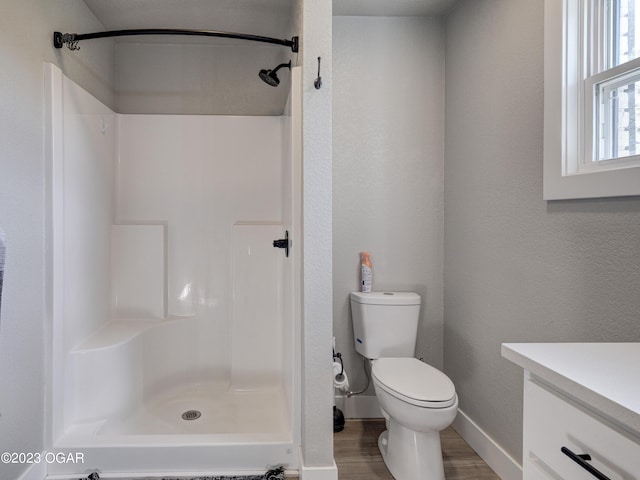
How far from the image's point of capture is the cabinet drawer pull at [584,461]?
578 mm

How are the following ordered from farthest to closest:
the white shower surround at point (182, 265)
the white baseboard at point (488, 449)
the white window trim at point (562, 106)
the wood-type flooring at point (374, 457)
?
the white shower surround at point (182, 265) → the wood-type flooring at point (374, 457) → the white baseboard at point (488, 449) → the white window trim at point (562, 106)

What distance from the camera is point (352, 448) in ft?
6.63

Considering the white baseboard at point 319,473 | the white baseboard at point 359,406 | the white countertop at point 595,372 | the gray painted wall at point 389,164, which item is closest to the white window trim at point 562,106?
the white countertop at point 595,372

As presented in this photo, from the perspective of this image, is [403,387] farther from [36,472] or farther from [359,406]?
[36,472]

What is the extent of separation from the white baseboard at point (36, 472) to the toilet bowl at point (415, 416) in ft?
5.03

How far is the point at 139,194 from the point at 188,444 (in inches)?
63.1

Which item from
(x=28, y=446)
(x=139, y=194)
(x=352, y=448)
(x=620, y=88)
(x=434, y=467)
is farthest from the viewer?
(x=139, y=194)

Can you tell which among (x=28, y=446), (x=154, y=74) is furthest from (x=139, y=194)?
(x=28, y=446)

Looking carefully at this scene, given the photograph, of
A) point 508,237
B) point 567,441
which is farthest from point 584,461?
point 508,237

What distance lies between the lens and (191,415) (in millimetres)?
2170

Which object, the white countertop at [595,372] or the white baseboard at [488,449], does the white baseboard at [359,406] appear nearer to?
the white baseboard at [488,449]

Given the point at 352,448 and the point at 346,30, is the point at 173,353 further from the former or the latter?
the point at 346,30

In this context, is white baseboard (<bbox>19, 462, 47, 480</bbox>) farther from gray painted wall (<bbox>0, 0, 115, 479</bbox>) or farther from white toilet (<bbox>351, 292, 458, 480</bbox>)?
white toilet (<bbox>351, 292, 458, 480</bbox>)

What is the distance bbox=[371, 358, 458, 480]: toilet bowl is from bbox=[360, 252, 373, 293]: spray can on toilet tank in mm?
545
